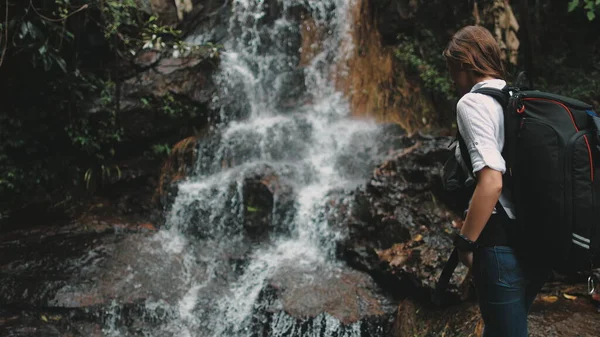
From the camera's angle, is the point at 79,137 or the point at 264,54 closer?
the point at 79,137

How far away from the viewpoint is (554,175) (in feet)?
4.80

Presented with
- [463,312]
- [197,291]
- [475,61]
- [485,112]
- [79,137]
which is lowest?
[197,291]

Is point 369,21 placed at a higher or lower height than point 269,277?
higher

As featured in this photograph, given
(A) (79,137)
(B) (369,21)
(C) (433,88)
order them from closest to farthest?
(A) (79,137)
(C) (433,88)
(B) (369,21)

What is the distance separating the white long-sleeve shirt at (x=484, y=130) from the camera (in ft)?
4.97

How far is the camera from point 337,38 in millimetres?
9039

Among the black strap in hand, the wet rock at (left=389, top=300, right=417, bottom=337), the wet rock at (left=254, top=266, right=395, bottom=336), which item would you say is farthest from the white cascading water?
the black strap in hand

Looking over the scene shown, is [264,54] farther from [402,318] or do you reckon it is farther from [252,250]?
[402,318]

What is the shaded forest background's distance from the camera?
6.02 m

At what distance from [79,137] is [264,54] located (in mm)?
4187

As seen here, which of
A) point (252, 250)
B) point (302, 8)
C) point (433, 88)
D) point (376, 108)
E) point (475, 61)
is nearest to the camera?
point (475, 61)

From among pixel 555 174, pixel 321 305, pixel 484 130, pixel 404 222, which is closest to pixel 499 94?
pixel 484 130

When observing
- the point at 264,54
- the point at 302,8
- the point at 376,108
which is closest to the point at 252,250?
the point at 376,108

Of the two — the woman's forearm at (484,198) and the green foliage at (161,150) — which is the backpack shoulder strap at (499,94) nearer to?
the woman's forearm at (484,198)
